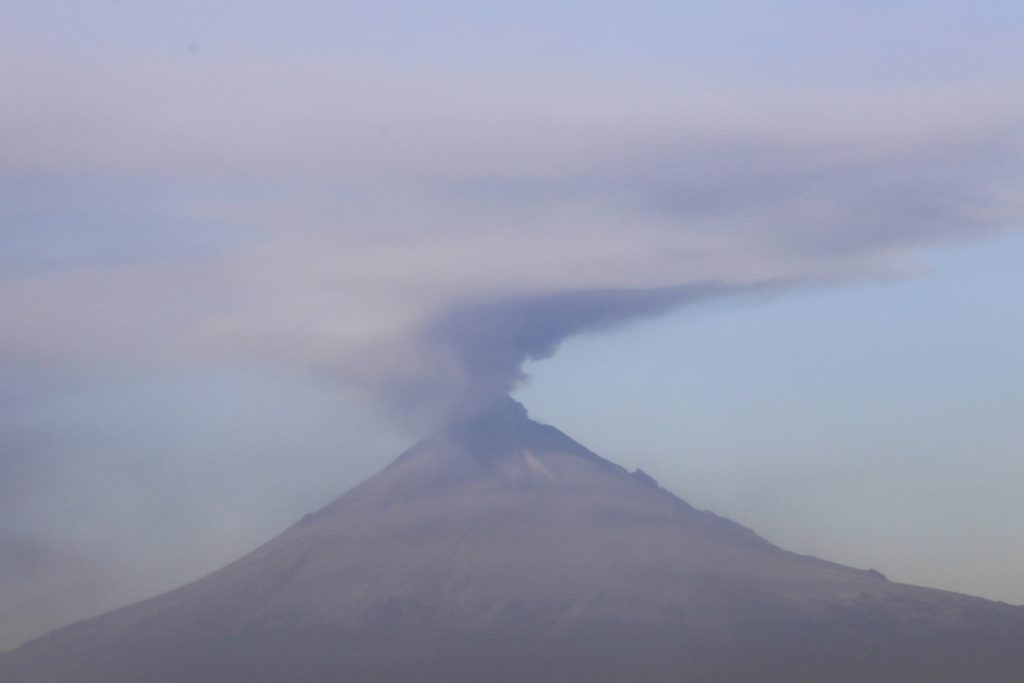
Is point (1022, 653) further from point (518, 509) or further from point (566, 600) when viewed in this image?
point (518, 509)

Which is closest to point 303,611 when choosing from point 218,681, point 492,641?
point 218,681

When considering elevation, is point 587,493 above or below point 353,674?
above

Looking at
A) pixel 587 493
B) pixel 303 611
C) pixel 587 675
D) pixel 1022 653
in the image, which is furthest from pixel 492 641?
pixel 1022 653

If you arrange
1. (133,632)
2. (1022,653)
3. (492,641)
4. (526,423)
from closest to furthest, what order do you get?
1. (1022,653)
2. (492,641)
3. (133,632)
4. (526,423)

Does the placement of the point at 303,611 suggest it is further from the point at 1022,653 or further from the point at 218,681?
the point at 1022,653

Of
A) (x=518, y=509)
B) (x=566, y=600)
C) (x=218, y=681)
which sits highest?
(x=518, y=509)

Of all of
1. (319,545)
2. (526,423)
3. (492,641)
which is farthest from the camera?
(526,423)

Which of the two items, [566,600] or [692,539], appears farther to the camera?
[692,539]
